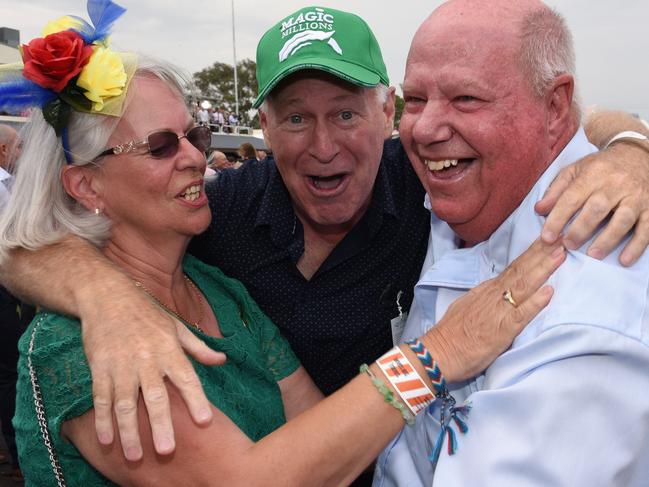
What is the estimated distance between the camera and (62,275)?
191 centimetres

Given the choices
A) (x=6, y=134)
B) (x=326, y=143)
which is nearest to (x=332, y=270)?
(x=326, y=143)

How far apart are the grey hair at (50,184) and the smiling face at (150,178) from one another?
1.9 inches

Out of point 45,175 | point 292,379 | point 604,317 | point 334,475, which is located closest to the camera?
point 604,317

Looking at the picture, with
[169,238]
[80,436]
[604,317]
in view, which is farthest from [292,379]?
[604,317]

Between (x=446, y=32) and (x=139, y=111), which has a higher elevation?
(x=446, y=32)

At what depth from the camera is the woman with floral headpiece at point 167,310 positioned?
1575 mm

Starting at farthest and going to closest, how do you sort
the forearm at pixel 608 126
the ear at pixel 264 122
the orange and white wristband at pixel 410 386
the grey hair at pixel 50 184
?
the ear at pixel 264 122, the forearm at pixel 608 126, the grey hair at pixel 50 184, the orange and white wristband at pixel 410 386

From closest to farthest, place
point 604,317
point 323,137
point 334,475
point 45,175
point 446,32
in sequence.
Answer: point 604,317, point 334,475, point 446,32, point 45,175, point 323,137

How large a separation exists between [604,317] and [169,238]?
160 centimetres

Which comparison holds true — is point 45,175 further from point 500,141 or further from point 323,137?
point 500,141

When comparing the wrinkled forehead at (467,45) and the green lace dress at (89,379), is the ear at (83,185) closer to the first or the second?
the green lace dress at (89,379)

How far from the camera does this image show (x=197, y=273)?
255 centimetres

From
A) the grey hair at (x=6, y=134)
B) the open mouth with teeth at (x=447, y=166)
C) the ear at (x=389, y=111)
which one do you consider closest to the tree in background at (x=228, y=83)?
the grey hair at (x=6, y=134)

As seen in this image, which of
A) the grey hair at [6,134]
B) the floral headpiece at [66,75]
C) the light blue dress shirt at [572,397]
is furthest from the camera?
the grey hair at [6,134]
